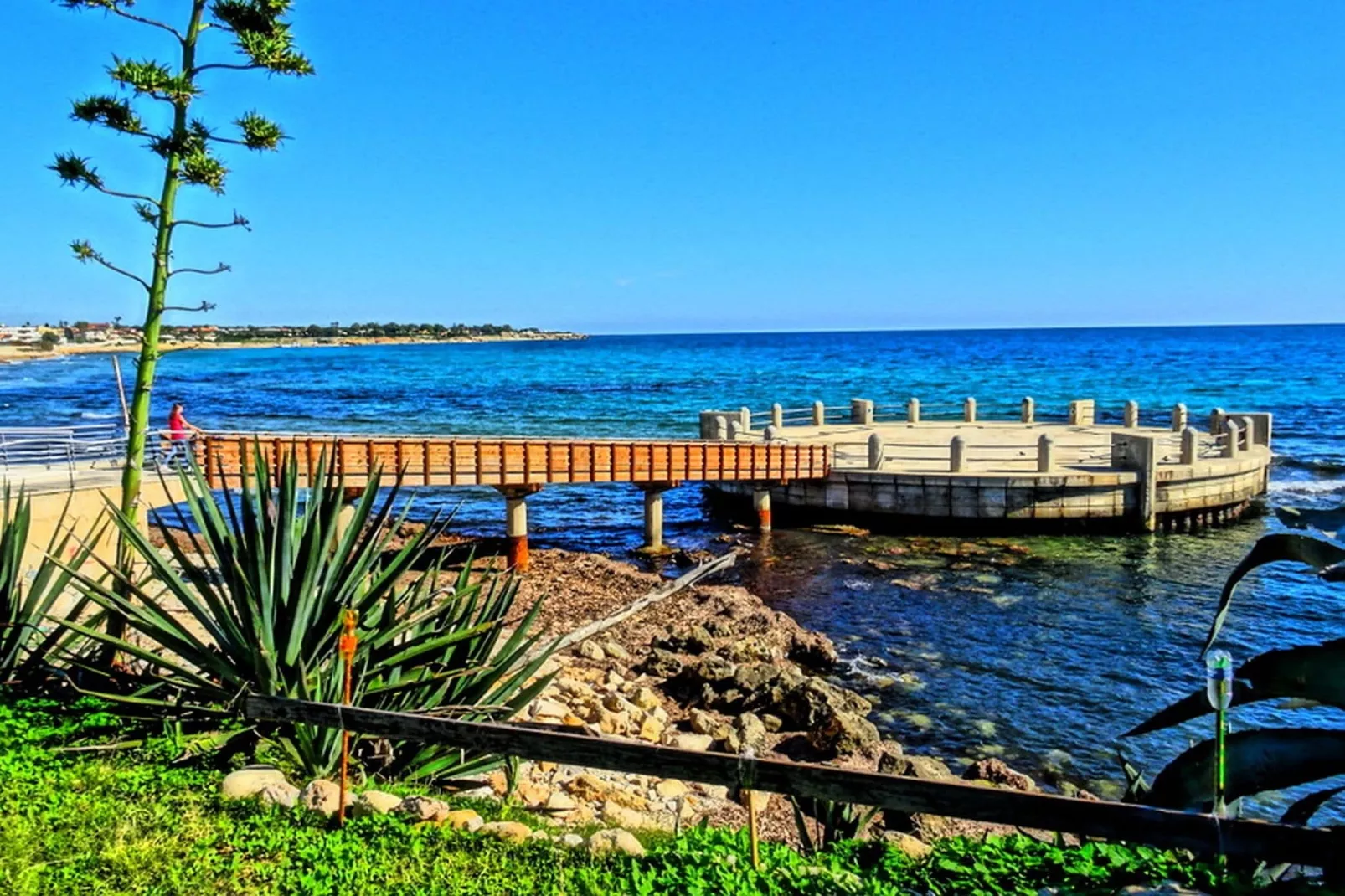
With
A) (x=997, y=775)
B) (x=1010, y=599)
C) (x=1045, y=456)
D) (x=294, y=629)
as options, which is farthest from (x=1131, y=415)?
(x=294, y=629)

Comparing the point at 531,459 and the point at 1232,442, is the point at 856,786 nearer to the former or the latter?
the point at 531,459

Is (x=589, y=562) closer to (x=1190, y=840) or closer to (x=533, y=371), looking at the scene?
(x=1190, y=840)

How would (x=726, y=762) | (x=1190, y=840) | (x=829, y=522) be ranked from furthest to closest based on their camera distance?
(x=829, y=522) < (x=726, y=762) < (x=1190, y=840)

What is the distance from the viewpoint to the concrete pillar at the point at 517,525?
19.1 m

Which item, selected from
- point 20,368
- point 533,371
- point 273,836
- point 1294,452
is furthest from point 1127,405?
point 20,368

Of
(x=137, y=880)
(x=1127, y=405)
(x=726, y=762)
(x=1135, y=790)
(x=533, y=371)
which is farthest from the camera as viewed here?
(x=533, y=371)

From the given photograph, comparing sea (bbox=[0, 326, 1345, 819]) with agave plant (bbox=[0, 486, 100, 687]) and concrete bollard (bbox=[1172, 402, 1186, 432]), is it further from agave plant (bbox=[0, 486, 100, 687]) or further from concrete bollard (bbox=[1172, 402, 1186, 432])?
concrete bollard (bbox=[1172, 402, 1186, 432])

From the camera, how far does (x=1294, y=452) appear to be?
119ft

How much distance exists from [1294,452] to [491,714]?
38355 millimetres

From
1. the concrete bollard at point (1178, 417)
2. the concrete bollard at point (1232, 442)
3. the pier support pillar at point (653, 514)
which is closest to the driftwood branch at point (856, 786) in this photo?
the pier support pillar at point (653, 514)

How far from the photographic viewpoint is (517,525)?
19375 mm

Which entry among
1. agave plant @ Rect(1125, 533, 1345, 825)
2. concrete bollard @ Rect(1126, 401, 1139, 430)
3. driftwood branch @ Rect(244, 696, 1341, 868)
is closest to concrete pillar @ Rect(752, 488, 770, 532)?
concrete bollard @ Rect(1126, 401, 1139, 430)

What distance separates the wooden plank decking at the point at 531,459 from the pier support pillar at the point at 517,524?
0.19m

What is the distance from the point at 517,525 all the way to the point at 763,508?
6.62 meters
